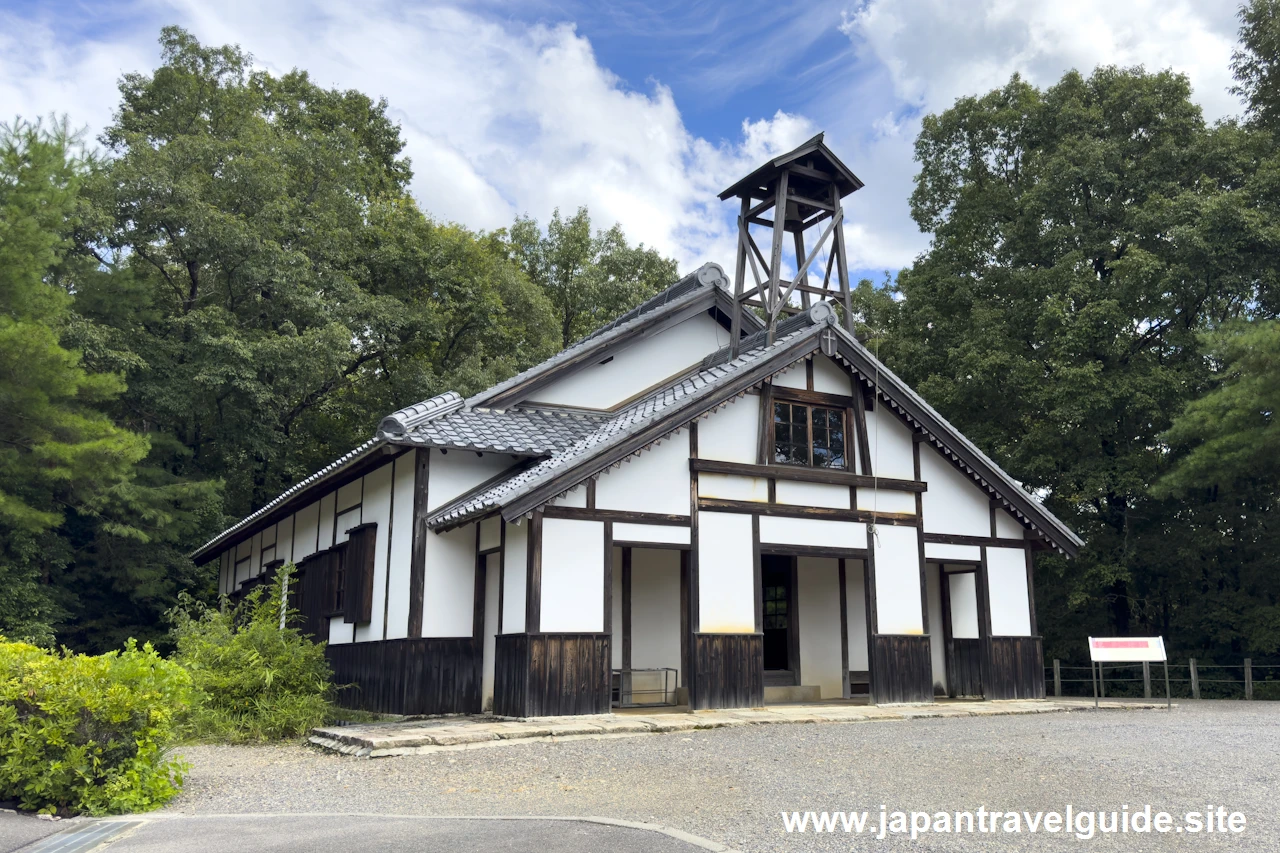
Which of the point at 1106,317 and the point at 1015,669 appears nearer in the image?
the point at 1015,669

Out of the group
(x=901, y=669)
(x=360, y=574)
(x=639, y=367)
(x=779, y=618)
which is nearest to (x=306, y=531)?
(x=360, y=574)

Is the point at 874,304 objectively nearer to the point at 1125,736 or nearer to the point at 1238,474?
the point at 1238,474

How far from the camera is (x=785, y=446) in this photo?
14.9 m

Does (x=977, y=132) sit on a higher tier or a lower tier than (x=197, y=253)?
higher

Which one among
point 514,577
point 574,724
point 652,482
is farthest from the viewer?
point 652,482

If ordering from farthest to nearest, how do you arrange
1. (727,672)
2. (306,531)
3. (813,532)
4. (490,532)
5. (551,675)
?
(306,531)
(813,532)
(490,532)
(727,672)
(551,675)

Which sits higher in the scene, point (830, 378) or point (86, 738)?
point (830, 378)

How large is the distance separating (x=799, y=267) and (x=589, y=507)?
22.5 ft

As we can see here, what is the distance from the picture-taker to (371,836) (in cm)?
602

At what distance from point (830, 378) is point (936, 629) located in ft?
15.9

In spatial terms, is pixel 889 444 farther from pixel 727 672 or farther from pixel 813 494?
pixel 727 672

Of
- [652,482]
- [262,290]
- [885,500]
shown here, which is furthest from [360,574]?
[262,290]

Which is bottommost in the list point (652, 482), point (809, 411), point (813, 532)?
point (813, 532)

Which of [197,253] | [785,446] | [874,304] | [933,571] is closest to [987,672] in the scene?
[933,571]
